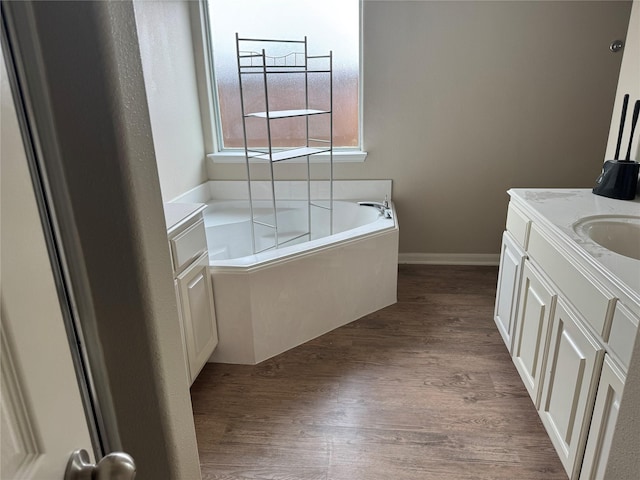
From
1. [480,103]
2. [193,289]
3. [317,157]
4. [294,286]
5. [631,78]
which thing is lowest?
[294,286]

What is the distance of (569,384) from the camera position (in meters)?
1.47

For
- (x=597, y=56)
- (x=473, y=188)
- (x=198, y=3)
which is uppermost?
(x=198, y=3)

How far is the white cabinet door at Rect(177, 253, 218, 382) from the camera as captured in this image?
1878 mm

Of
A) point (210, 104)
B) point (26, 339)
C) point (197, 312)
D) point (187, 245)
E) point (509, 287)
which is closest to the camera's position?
point (26, 339)

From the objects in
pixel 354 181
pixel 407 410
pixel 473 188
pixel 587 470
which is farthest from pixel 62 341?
pixel 473 188

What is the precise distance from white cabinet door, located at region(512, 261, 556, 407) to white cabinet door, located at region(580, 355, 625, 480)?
38 centimetres

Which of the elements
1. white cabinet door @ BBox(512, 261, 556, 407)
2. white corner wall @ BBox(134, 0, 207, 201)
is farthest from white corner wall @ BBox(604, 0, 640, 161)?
white corner wall @ BBox(134, 0, 207, 201)

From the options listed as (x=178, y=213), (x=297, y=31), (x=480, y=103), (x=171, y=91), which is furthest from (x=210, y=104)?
(x=480, y=103)

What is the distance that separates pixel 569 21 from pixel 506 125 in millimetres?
694

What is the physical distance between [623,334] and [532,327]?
0.65 meters

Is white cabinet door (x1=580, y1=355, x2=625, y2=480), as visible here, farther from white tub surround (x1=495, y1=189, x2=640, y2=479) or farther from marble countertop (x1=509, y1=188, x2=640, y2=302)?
marble countertop (x1=509, y1=188, x2=640, y2=302)

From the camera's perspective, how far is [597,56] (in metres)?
2.87

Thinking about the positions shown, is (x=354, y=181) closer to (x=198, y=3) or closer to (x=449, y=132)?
(x=449, y=132)

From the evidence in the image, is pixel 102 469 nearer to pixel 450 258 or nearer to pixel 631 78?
pixel 631 78
